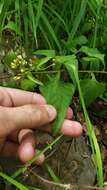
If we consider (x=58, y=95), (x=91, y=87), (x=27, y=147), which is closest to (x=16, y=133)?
(x=27, y=147)

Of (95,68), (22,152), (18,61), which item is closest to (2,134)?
(22,152)

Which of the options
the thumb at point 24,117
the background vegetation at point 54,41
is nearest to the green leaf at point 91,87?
the background vegetation at point 54,41

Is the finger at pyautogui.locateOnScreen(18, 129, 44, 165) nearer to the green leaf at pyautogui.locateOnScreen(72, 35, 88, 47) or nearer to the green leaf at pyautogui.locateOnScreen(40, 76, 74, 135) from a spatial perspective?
the green leaf at pyautogui.locateOnScreen(40, 76, 74, 135)

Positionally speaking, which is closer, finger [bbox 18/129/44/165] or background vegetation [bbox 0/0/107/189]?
finger [bbox 18/129/44/165]

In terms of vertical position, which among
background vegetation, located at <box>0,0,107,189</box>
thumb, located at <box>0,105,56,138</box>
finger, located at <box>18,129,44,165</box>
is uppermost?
background vegetation, located at <box>0,0,107,189</box>

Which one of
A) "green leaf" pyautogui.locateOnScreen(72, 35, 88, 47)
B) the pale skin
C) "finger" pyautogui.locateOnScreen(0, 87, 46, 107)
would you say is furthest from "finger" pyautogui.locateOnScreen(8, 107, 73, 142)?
"green leaf" pyautogui.locateOnScreen(72, 35, 88, 47)

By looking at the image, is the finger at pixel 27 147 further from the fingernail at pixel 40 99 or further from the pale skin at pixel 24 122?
the fingernail at pixel 40 99
